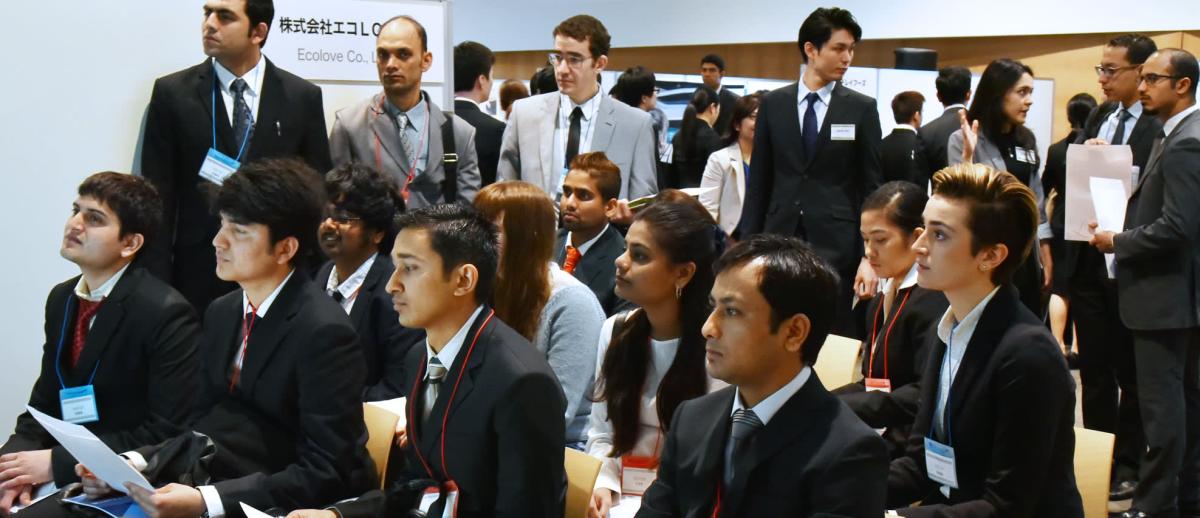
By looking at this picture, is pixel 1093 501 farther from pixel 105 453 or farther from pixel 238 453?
pixel 105 453

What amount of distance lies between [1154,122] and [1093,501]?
2.46 metres

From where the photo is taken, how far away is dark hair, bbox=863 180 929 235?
338 centimetres

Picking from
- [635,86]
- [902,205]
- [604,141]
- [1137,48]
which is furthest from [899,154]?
[902,205]

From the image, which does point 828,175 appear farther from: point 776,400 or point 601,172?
point 776,400

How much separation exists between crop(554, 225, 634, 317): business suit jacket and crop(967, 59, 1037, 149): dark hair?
77.5 inches

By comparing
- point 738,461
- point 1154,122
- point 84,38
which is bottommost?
point 738,461

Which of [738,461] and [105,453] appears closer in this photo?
[738,461]

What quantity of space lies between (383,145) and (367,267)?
0.98 m

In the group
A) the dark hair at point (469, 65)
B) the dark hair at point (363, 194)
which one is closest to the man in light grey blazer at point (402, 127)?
the dark hair at point (363, 194)

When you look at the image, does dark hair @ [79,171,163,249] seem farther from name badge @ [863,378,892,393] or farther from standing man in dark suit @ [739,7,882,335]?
standing man in dark suit @ [739,7,882,335]

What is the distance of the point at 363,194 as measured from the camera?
3.59 m

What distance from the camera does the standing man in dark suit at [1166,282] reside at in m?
4.02

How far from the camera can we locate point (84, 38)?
165 inches

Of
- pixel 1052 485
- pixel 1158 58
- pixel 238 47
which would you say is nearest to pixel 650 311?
pixel 1052 485
